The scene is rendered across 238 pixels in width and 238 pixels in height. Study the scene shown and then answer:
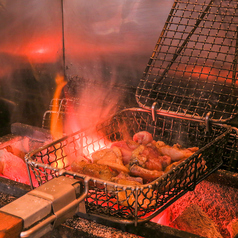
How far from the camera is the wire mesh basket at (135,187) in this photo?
1.19 metres

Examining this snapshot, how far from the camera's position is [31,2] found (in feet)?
9.07

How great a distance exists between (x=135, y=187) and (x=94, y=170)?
0.41 m

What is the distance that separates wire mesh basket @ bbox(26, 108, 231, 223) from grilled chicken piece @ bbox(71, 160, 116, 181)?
0.17ft

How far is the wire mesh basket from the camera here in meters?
1.19

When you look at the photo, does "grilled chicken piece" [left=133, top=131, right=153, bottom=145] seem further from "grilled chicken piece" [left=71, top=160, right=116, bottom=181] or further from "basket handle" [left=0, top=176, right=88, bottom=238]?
"basket handle" [left=0, top=176, right=88, bottom=238]

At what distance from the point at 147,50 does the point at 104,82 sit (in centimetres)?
63

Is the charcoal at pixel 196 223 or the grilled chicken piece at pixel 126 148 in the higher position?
the grilled chicken piece at pixel 126 148

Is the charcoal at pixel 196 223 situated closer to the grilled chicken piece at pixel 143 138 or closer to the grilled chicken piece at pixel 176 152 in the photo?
the grilled chicken piece at pixel 176 152

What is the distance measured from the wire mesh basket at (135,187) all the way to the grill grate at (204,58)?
0.18 m

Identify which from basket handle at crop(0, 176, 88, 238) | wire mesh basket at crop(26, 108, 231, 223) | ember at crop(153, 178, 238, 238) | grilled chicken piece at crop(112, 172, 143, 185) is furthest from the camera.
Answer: ember at crop(153, 178, 238, 238)

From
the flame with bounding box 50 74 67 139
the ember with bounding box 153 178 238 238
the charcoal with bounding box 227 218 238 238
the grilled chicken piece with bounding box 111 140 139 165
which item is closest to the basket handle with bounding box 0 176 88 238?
the grilled chicken piece with bounding box 111 140 139 165

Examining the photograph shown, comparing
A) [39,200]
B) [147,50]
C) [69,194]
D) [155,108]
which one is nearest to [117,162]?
[155,108]

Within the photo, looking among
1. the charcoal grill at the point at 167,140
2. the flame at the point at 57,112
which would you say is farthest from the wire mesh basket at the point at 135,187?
the flame at the point at 57,112

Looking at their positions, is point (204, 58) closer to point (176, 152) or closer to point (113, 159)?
point (176, 152)
